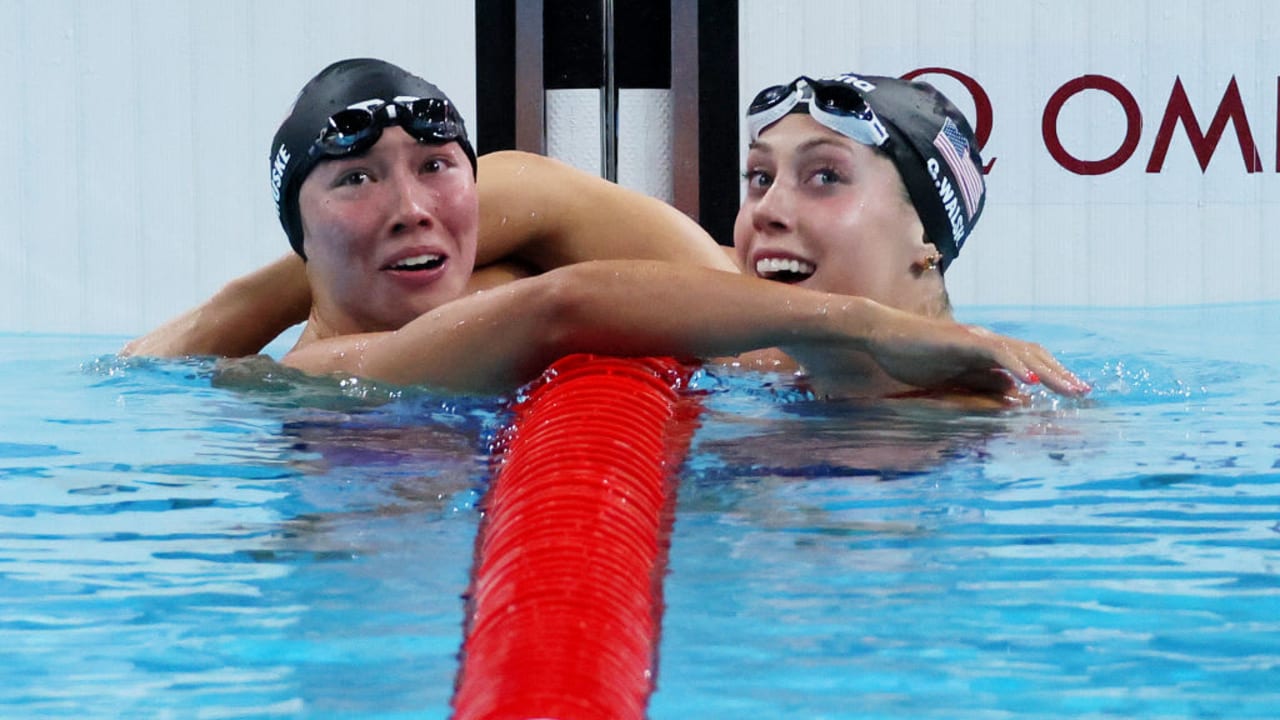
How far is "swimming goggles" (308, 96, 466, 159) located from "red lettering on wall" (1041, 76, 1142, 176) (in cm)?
262

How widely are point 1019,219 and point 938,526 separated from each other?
337cm

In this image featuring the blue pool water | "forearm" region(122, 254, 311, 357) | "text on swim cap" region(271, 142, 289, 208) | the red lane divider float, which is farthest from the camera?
"forearm" region(122, 254, 311, 357)

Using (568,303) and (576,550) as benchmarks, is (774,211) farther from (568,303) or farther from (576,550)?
(576,550)

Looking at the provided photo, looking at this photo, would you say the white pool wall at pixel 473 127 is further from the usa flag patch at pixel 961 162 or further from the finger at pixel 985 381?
the finger at pixel 985 381

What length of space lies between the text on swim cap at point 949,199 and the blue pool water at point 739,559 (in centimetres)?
34

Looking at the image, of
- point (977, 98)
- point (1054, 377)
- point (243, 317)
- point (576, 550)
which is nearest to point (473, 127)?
point (977, 98)

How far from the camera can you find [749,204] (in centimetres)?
281

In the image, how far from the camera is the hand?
2299 millimetres

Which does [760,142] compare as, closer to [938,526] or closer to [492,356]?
[492,356]

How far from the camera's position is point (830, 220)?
2.70 m

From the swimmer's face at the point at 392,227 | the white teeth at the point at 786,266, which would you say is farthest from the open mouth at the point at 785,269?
the swimmer's face at the point at 392,227

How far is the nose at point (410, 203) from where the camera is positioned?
298cm

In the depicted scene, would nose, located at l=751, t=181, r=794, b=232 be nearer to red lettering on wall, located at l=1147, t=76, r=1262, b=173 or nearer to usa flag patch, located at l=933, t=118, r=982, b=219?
usa flag patch, located at l=933, t=118, r=982, b=219

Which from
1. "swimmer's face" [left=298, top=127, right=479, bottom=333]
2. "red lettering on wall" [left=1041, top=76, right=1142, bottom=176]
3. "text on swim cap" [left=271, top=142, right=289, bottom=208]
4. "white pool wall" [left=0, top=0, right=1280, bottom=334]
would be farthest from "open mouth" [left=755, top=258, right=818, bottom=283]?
"red lettering on wall" [left=1041, top=76, right=1142, bottom=176]
